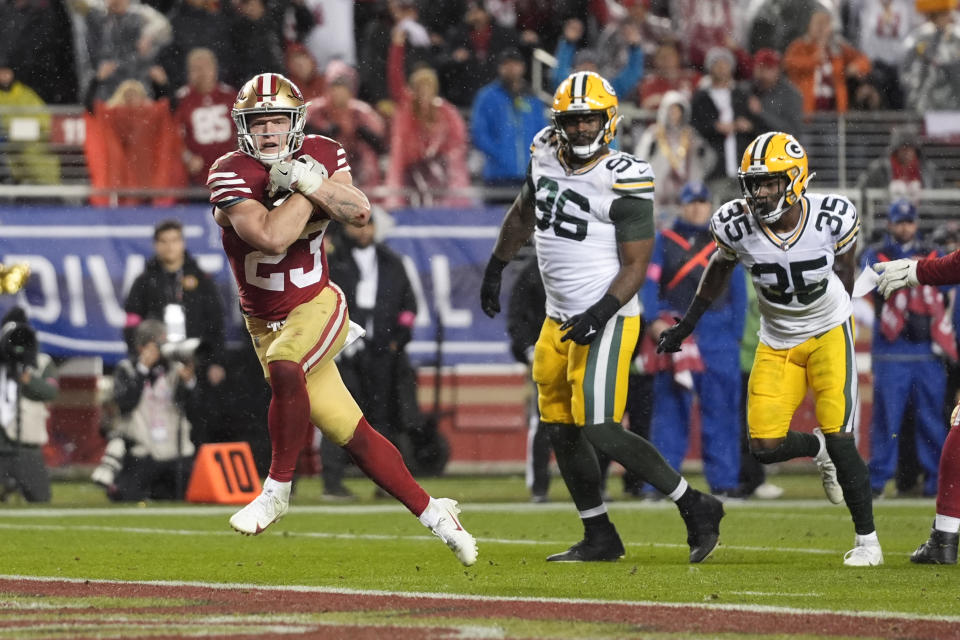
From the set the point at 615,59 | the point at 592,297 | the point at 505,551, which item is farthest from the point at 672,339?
the point at 615,59

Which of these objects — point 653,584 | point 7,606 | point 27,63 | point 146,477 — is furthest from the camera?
point 27,63

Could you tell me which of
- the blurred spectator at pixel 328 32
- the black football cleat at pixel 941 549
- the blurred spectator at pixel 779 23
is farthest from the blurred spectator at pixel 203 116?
the black football cleat at pixel 941 549

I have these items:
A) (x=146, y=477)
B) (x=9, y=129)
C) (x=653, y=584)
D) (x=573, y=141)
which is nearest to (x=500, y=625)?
(x=653, y=584)

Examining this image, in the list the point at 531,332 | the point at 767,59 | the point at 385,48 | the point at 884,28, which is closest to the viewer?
the point at 531,332

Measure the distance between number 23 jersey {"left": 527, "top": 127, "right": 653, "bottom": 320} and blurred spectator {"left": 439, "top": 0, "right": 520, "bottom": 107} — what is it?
8.12 meters

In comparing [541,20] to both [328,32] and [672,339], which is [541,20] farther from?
[672,339]

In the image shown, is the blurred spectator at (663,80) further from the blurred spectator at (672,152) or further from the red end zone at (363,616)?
the red end zone at (363,616)

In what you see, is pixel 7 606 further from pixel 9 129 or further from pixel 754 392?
pixel 9 129

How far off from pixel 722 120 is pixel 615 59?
1595 millimetres

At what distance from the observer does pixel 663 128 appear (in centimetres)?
1441

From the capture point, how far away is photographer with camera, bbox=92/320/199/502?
38.8 feet

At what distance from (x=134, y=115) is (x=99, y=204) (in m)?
0.75

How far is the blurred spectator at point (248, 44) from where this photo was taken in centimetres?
1497

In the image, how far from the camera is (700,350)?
1184cm
